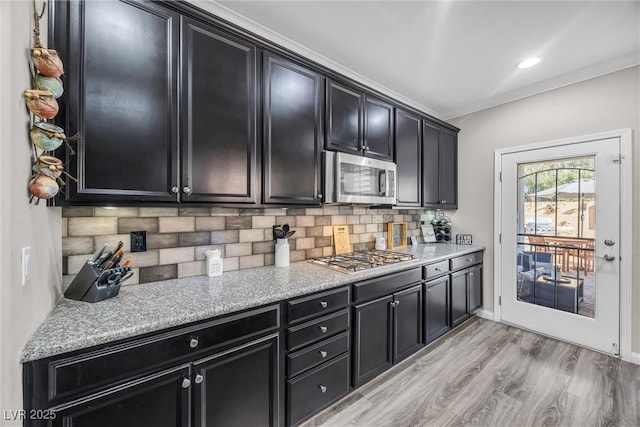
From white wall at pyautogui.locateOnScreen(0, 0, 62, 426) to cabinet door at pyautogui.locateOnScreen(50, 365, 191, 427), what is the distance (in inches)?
7.4

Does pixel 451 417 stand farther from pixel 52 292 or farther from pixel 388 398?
pixel 52 292

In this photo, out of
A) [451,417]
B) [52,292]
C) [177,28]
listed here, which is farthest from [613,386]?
[177,28]

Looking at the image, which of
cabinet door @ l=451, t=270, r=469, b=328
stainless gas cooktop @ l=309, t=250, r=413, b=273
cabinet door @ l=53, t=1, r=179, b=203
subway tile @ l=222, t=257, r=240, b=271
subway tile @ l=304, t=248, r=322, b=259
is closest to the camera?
cabinet door @ l=53, t=1, r=179, b=203

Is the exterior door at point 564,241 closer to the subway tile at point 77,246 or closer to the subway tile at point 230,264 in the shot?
the subway tile at point 230,264

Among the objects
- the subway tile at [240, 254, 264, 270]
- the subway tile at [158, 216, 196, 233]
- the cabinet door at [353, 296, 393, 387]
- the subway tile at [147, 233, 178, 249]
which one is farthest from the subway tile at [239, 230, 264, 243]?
the cabinet door at [353, 296, 393, 387]

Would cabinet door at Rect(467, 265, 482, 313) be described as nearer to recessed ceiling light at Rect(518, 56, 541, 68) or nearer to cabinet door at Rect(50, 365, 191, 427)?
recessed ceiling light at Rect(518, 56, 541, 68)

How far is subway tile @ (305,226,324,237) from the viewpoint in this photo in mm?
2379

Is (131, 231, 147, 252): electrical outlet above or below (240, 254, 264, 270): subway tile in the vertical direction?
above

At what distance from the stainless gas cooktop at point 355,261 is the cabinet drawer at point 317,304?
222 mm

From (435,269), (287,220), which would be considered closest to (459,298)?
(435,269)

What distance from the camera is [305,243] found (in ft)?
7.72

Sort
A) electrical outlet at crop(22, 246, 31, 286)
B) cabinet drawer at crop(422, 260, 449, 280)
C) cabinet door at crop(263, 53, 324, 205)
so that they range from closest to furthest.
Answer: electrical outlet at crop(22, 246, 31, 286) → cabinet door at crop(263, 53, 324, 205) → cabinet drawer at crop(422, 260, 449, 280)

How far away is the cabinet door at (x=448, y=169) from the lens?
3340 mm

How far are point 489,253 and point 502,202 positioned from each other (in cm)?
66
